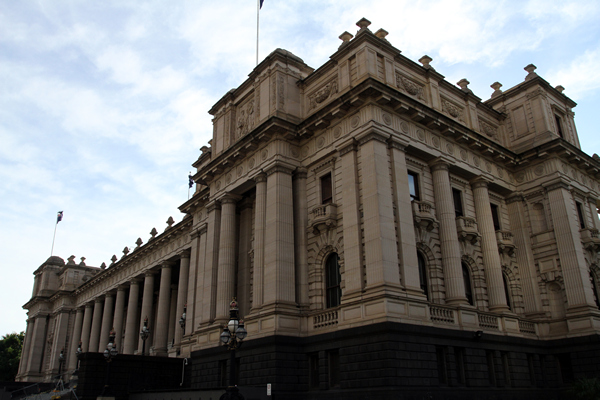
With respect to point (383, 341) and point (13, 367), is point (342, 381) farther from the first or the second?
point (13, 367)

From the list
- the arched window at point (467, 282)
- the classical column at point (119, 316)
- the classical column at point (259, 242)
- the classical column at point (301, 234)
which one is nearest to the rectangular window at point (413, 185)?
the arched window at point (467, 282)

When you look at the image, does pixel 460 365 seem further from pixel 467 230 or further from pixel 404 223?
pixel 467 230

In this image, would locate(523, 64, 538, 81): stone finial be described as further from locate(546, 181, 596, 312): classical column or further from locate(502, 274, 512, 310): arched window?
locate(502, 274, 512, 310): arched window

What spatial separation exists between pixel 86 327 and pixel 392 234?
5654 centimetres

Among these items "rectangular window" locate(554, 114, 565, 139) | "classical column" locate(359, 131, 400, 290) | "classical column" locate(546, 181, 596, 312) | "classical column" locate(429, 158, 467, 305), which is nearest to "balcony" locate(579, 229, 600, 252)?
"classical column" locate(546, 181, 596, 312)

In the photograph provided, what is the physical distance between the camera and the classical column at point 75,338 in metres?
68.0

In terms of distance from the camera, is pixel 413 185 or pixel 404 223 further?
pixel 413 185

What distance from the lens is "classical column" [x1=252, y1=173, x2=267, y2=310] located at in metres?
29.0

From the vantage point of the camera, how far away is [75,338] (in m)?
70.9

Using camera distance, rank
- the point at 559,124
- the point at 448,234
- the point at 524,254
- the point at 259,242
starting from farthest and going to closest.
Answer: the point at 559,124
the point at 524,254
the point at 259,242
the point at 448,234

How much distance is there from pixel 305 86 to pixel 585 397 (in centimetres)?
2288

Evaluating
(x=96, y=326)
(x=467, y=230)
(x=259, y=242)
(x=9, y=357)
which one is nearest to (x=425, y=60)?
(x=467, y=230)

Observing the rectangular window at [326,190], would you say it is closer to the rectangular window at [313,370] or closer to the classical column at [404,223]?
the classical column at [404,223]

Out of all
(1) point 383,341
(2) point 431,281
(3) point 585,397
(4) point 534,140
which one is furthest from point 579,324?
(1) point 383,341
